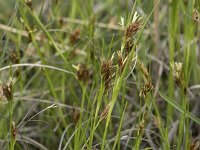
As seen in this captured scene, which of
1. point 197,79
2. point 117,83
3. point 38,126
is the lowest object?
Result: point 38,126

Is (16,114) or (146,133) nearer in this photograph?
(146,133)

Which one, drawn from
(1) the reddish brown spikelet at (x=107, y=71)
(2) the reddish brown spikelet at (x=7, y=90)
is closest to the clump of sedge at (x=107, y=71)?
(1) the reddish brown spikelet at (x=107, y=71)

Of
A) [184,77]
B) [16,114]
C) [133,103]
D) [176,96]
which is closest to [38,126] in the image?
[16,114]

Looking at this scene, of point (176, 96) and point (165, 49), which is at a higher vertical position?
point (165, 49)

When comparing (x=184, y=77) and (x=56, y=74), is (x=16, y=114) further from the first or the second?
(x=184, y=77)

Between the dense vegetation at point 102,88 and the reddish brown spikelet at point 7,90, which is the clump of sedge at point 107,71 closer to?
the dense vegetation at point 102,88

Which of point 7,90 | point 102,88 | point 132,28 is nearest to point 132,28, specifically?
point 132,28

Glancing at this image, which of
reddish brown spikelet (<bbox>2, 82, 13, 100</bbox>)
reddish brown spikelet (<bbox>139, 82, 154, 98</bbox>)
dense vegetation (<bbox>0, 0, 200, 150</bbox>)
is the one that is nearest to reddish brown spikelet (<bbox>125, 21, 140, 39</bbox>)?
dense vegetation (<bbox>0, 0, 200, 150</bbox>)

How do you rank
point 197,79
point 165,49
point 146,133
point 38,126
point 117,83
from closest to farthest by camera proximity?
point 117,83 → point 146,133 → point 38,126 → point 197,79 → point 165,49
